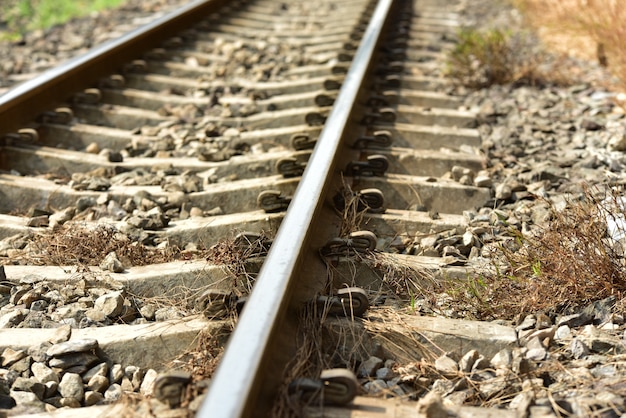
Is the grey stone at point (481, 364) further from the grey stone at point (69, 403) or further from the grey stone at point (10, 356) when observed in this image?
the grey stone at point (10, 356)

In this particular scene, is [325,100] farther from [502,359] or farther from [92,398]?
[92,398]

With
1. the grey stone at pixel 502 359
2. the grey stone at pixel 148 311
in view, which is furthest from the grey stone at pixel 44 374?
the grey stone at pixel 502 359

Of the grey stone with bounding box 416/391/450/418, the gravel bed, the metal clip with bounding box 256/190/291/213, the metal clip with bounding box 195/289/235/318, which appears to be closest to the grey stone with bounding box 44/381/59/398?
the gravel bed

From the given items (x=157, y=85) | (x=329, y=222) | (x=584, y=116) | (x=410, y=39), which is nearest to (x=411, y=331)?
(x=329, y=222)

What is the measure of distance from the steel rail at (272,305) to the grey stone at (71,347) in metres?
0.58

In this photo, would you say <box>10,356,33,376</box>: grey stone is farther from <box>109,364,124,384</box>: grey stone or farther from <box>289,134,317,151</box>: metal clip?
<box>289,134,317,151</box>: metal clip

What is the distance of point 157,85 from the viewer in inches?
228

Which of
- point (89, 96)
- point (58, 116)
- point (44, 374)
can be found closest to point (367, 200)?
point (44, 374)

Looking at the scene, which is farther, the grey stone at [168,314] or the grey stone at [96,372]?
the grey stone at [168,314]

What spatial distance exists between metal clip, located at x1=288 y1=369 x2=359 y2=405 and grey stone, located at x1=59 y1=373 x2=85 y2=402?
0.69 metres

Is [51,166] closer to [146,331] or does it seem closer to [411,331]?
[146,331]

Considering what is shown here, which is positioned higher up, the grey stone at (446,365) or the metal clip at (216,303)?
the metal clip at (216,303)

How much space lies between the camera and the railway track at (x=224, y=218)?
2.43 meters

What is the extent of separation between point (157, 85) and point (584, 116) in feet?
9.79
